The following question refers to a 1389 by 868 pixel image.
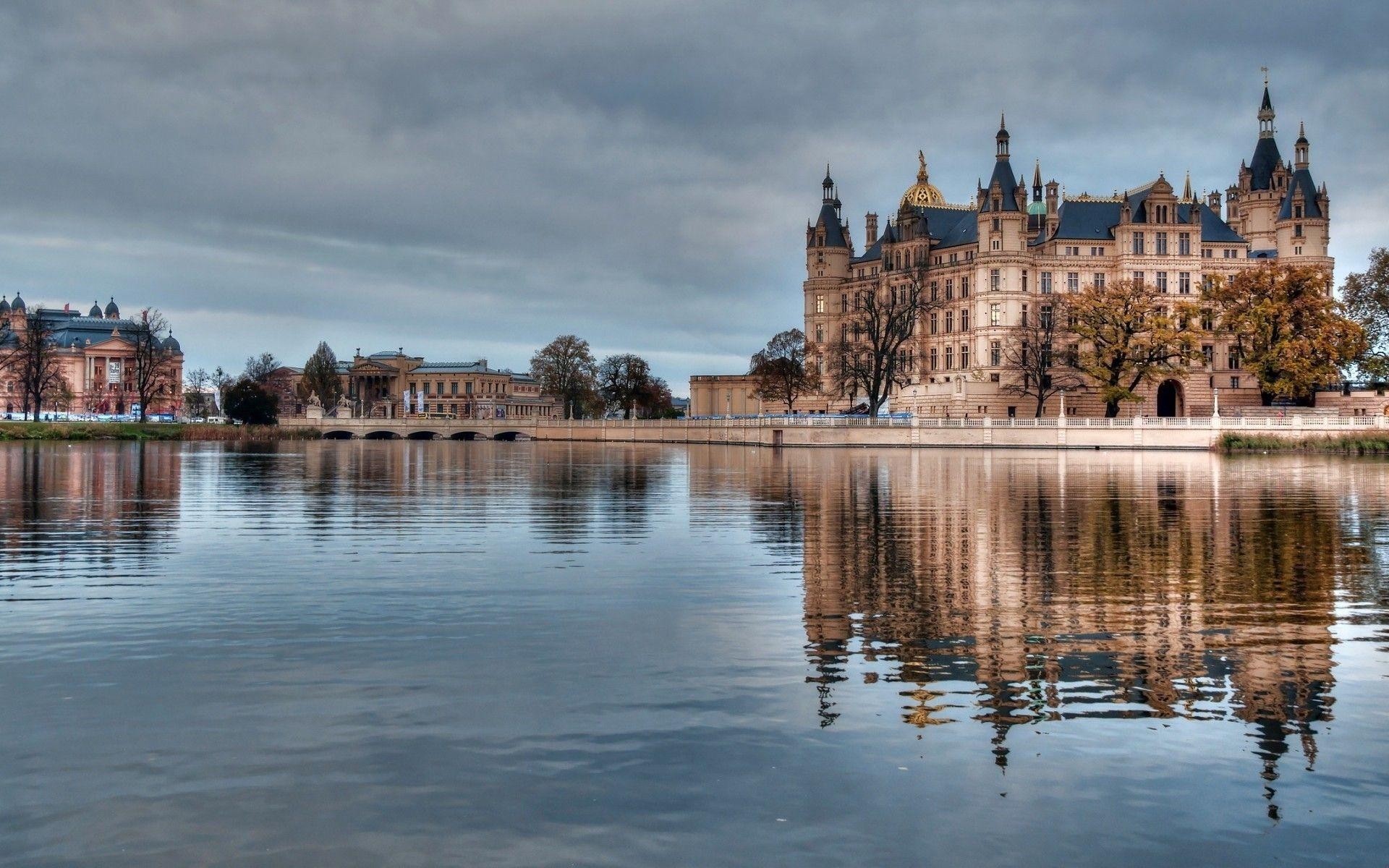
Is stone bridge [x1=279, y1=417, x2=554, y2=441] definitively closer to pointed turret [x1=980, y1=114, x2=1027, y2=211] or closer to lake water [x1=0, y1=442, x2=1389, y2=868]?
pointed turret [x1=980, y1=114, x2=1027, y2=211]

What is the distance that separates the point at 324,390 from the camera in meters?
150

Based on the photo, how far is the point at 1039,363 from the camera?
9931 cm

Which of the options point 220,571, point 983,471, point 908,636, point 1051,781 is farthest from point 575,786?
point 983,471

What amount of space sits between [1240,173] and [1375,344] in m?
26.7

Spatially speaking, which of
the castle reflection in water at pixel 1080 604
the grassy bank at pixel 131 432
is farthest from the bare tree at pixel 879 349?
the castle reflection in water at pixel 1080 604

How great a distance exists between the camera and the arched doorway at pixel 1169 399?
104062 mm

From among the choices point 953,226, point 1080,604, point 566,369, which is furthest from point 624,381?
point 1080,604

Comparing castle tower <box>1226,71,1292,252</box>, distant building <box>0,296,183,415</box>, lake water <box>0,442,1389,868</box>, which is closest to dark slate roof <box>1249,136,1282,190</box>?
castle tower <box>1226,71,1292,252</box>

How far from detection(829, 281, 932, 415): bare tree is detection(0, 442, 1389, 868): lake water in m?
79.0

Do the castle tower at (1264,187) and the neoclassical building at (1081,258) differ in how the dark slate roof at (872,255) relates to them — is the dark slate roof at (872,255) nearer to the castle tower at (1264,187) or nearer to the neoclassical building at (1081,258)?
the neoclassical building at (1081,258)

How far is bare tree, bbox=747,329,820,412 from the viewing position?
120000 millimetres

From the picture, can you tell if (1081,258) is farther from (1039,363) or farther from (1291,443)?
(1291,443)

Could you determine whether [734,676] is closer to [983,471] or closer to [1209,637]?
[1209,637]

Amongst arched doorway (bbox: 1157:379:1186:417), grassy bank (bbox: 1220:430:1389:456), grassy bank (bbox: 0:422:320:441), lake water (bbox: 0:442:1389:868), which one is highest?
arched doorway (bbox: 1157:379:1186:417)
